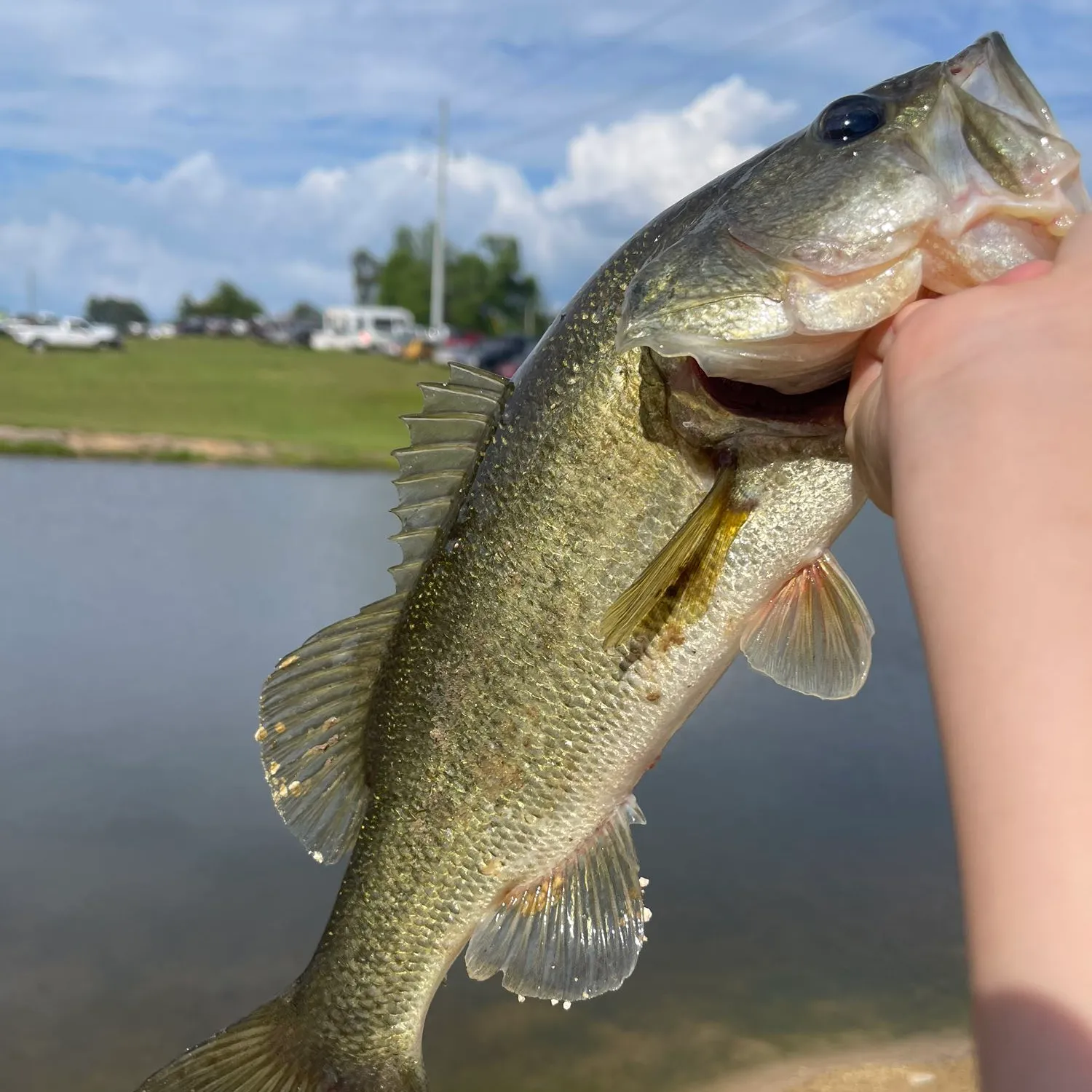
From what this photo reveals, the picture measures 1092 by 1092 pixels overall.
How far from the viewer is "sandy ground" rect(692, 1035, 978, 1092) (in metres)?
2.61

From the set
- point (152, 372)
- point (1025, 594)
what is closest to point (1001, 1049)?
point (1025, 594)

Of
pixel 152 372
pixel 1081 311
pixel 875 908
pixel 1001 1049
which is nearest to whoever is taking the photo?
pixel 1001 1049

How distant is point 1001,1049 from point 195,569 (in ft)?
22.1

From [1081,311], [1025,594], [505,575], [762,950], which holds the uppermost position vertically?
[1081,311]

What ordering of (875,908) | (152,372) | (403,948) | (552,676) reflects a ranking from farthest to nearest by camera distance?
(152,372) < (875,908) < (403,948) < (552,676)

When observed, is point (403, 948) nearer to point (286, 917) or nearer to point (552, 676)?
point (552, 676)

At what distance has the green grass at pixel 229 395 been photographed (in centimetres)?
1612

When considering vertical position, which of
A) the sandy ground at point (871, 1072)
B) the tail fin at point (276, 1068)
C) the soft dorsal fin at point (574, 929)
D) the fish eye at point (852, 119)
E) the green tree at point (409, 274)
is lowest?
the sandy ground at point (871, 1072)

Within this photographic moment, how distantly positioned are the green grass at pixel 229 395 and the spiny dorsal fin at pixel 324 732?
37.8ft

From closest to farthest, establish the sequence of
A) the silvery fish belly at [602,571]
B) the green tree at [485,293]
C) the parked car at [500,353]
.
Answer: the silvery fish belly at [602,571]
the parked car at [500,353]
the green tree at [485,293]

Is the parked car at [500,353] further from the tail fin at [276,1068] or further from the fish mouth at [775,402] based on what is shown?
the fish mouth at [775,402]

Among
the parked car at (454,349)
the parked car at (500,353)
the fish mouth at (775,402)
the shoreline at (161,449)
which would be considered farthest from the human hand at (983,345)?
the parked car at (454,349)

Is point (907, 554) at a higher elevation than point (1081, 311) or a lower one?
lower

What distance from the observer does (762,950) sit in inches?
124
